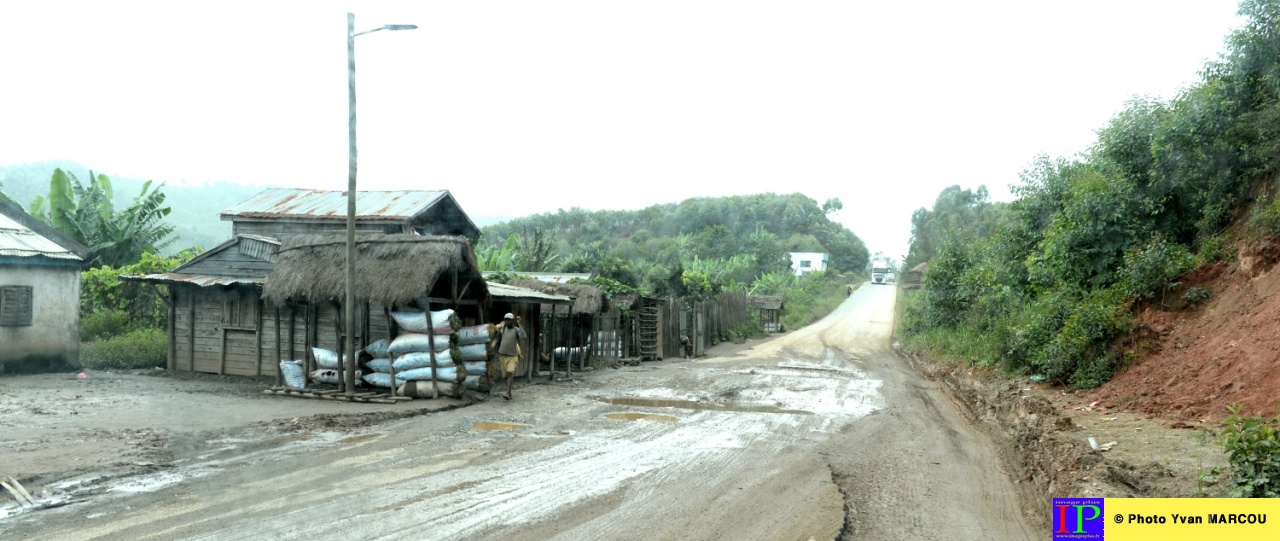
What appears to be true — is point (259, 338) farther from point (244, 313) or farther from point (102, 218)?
point (102, 218)

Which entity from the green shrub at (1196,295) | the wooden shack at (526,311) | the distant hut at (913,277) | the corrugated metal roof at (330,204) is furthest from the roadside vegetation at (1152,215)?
the distant hut at (913,277)

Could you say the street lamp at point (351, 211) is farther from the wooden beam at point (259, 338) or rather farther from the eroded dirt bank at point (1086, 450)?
the eroded dirt bank at point (1086, 450)

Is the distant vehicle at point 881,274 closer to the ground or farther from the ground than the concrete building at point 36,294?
farther from the ground

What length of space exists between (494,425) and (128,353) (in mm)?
12850

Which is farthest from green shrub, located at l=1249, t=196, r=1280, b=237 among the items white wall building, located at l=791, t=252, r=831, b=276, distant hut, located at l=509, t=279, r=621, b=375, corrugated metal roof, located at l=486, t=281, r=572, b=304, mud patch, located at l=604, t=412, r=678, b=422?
white wall building, located at l=791, t=252, r=831, b=276

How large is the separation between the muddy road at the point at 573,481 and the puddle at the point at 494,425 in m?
0.04

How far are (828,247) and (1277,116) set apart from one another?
89.3 metres

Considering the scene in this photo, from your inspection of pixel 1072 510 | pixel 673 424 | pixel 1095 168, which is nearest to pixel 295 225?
pixel 673 424

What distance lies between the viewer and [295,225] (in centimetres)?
2488

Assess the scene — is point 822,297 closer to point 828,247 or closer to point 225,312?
point 828,247

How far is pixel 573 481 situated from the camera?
8.31 m

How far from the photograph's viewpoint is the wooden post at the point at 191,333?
1919cm

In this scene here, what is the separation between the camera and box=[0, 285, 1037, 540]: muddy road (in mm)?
6574

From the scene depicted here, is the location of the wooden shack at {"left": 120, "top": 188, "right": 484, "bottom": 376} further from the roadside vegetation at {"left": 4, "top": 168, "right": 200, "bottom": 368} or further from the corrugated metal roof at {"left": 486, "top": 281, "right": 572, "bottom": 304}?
the roadside vegetation at {"left": 4, "top": 168, "right": 200, "bottom": 368}
